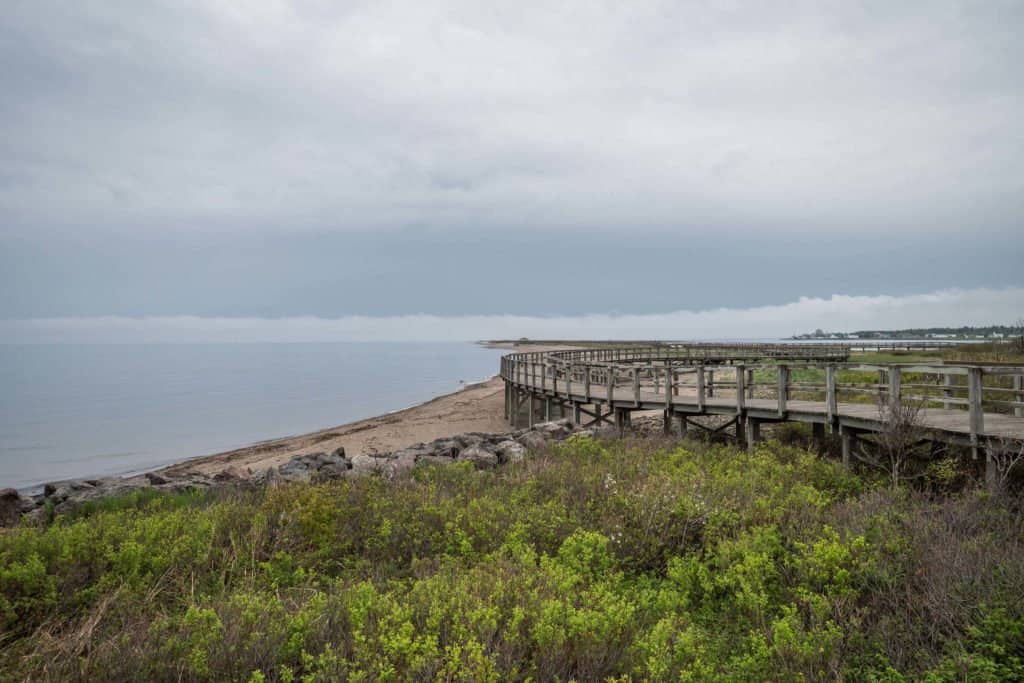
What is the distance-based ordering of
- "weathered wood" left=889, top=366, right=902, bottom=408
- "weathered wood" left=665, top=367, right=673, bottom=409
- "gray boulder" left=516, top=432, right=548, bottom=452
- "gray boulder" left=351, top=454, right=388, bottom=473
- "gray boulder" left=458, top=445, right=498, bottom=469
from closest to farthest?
"weathered wood" left=889, top=366, right=902, bottom=408 < "gray boulder" left=351, top=454, right=388, bottom=473 < "gray boulder" left=458, top=445, right=498, bottom=469 < "gray boulder" left=516, top=432, right=548, bottom=452 < "weathered wood" left=665, top=367, right=673, bottom=409

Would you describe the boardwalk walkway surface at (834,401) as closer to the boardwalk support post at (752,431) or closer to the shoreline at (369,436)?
the boardwalk support post at (752,431)

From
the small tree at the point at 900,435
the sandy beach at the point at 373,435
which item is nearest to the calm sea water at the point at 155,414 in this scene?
the sandy beach at the point at 373,435

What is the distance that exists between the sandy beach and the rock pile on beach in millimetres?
4390

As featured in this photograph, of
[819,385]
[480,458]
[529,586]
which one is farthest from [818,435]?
[529,586]

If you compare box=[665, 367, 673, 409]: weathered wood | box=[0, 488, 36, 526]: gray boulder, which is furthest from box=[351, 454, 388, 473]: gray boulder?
box=[665, 367, 673, 409]: weathered wood

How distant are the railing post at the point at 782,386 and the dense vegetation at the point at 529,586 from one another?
3979mm

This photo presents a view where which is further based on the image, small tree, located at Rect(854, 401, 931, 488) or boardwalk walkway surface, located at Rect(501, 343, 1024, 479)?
small tree, located at Rect(854, 401, 931, 488)

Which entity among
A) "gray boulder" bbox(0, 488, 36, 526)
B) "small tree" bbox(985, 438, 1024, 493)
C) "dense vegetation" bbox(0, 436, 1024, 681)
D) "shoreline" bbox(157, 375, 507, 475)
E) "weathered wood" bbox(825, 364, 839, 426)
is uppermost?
"weathered wood" bbox(825, 364, 839, 426)

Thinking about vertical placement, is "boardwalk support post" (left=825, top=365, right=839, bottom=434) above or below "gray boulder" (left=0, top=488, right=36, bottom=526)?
above

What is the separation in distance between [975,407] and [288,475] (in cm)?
1271

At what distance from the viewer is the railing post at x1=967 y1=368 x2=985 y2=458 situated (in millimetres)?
9664

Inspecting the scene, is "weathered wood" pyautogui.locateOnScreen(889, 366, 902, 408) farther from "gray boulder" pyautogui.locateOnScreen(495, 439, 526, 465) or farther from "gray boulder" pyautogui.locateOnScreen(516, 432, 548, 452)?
"gray boulder" pyautogui.locateOnScreen(495, 439, 526, 465)

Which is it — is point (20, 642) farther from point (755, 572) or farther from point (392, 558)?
point (755, 572)

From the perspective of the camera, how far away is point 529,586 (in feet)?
18.6
